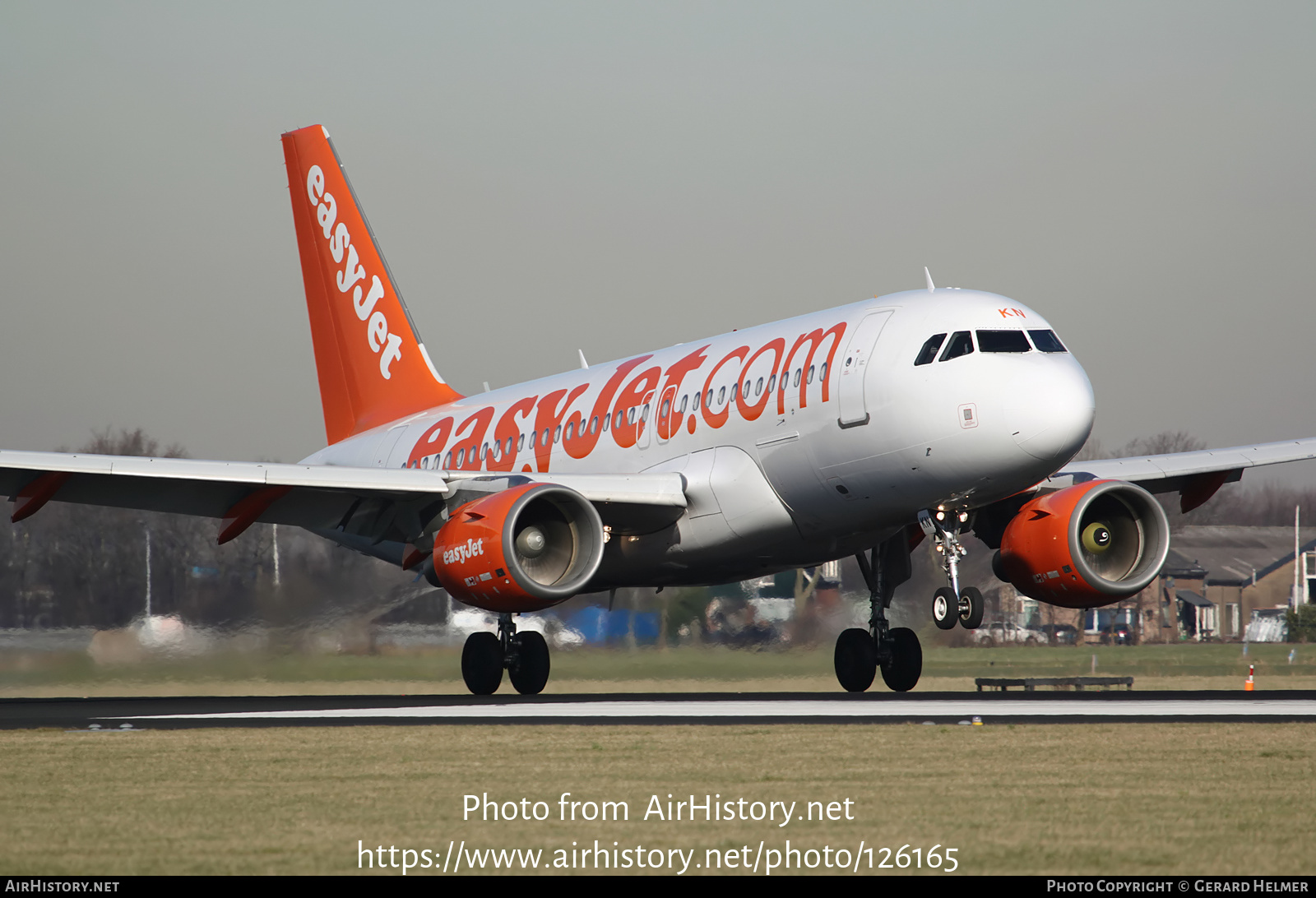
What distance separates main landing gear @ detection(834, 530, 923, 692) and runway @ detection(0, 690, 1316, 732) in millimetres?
669

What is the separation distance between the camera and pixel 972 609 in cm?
1955

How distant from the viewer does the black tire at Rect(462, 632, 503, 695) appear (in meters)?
24.4

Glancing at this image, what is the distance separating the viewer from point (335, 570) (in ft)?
95.4

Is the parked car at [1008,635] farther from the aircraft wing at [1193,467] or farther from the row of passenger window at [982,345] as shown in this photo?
the row of passenger window at [982,345]

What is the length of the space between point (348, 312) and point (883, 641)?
44.7 ft

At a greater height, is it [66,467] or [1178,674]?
[66,467]

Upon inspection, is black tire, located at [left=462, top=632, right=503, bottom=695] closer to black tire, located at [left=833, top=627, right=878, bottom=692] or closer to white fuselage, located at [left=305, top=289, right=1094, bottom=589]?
white fuselage, located at [left=305, top=289, right=1094, bottom=589]

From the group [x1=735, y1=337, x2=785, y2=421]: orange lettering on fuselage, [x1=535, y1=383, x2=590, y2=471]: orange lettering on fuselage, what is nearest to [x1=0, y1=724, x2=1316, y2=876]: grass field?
Result: [x1=735, y1=337, x2=785, y2=421]: orange lettering on fuselage

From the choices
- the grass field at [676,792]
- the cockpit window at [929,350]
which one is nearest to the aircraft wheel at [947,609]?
the cockpit window at [929,350]

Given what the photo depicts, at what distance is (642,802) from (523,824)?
112 cm

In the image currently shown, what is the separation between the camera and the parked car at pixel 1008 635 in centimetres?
4388

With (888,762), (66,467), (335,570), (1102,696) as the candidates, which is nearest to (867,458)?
(1102,696)
